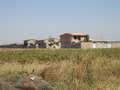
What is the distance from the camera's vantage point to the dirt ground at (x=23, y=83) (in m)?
4.60

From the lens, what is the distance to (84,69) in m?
7.09

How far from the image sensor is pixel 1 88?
4.41m

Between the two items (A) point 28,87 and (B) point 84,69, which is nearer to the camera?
(A) point 28,87

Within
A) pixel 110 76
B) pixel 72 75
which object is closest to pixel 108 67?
pixel 110 76

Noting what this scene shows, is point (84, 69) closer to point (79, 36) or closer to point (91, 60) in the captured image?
point (91, 60)

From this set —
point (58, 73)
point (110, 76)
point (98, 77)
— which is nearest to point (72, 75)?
point (58, 73)

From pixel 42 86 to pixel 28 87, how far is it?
474 mm

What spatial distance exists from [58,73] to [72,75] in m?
0.62

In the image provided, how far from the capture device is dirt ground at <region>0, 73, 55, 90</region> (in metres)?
4.60

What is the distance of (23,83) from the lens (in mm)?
4945

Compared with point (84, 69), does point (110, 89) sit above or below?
below

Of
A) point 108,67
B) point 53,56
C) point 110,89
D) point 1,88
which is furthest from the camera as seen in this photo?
point 53,56

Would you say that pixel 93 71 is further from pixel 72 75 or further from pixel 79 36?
pixel 79 36

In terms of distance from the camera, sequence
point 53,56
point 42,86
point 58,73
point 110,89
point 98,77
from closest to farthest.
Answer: point 42,86 → point 110,89 → point 58,73 → point 98,77 → point 53,56
